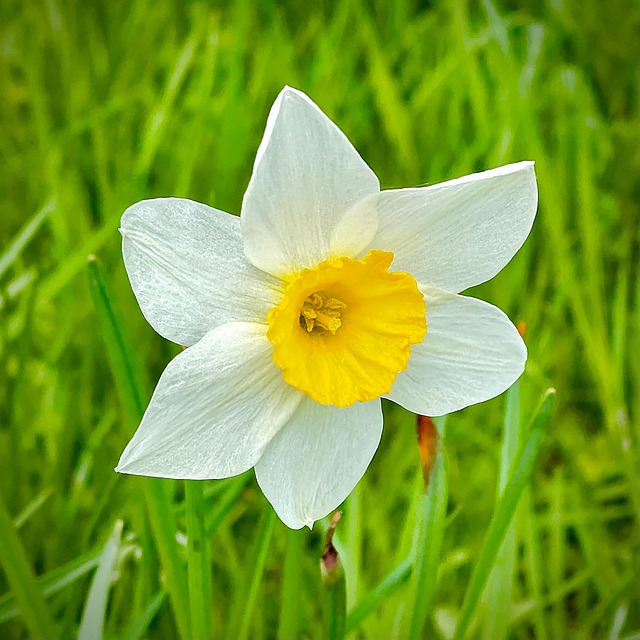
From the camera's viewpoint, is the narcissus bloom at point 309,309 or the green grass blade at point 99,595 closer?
the narcissus bloom at point 309,309

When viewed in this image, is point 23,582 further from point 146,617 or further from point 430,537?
point 430,537

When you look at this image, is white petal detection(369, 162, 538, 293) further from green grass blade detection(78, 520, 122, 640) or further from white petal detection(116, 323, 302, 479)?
green grass blade detection(78, 520, 122, 640)

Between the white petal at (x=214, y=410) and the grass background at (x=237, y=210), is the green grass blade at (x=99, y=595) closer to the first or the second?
the grass background at (x=237, y=210)

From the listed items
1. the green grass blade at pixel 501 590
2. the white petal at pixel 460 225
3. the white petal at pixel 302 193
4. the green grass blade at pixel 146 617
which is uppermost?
the white petal at pixel 302 193

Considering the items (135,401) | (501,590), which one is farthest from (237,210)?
(501,590)

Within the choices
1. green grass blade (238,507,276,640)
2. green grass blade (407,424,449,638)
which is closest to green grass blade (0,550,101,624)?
green grass blade (238,507,276,640)

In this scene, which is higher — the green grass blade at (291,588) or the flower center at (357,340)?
the flower center at (357,340)

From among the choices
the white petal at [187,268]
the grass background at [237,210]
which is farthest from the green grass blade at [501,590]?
the white petal at [187,268]

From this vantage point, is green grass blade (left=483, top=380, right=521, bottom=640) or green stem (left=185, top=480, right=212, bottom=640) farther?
green grass blade (left=483, top=380, right=521, bottom=640)

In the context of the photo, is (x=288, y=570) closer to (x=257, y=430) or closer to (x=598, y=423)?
(x=257, y=430)
